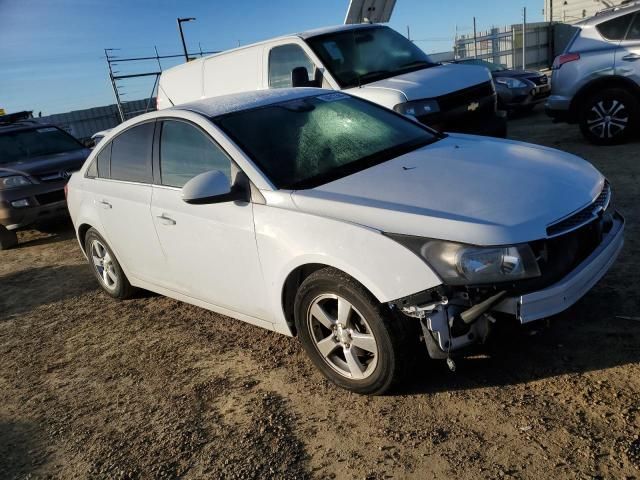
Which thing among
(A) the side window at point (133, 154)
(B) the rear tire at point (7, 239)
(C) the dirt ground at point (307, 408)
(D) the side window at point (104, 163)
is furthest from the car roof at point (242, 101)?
(B) the rear tire at point (7, 239)

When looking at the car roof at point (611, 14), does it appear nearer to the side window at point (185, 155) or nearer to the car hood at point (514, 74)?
the car hood at point (514, 74)

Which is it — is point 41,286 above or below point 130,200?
below

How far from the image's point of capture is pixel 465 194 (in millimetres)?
2814

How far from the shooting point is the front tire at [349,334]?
2703 millimetres

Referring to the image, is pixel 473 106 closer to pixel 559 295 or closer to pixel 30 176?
pixel 559 295

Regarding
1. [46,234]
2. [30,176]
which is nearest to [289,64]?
[30,176]

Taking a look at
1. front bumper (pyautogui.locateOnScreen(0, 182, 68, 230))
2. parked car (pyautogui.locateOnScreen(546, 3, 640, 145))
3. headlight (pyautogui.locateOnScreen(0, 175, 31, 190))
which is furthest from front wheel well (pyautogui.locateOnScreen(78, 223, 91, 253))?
parked car (pyautogui.locateOnScreen(546, 3, 640, 145))

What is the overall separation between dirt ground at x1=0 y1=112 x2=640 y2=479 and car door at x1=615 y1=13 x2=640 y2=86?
3.84 m

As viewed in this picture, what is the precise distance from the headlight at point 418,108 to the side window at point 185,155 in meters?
2.92

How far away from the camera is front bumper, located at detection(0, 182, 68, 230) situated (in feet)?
25.2

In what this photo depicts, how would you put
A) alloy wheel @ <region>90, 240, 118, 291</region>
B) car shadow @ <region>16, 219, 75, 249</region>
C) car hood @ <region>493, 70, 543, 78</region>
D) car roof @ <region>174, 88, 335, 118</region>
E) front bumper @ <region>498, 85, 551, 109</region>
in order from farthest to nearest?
car hood @ <region>493, 70, 543, 78</region>
front bumper @ <region>498, 85, 551, 109</region>
car shadow @ <region>16, 219, 75, 249</region>
alloy wheel @ <region>90, 240, 118, 291</region>
car roof @ <region>174, 88, 335, 118</region>

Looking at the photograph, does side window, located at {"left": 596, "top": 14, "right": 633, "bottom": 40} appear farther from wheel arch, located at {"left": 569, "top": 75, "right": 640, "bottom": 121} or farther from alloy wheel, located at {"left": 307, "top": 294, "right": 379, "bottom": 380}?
alloy wheel, located at {"left": 307, "top": 294, "right": 379, "bottom": 380}

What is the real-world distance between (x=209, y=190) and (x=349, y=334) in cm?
114

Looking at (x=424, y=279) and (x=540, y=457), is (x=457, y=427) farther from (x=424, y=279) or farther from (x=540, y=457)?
(x=424, y=279)
